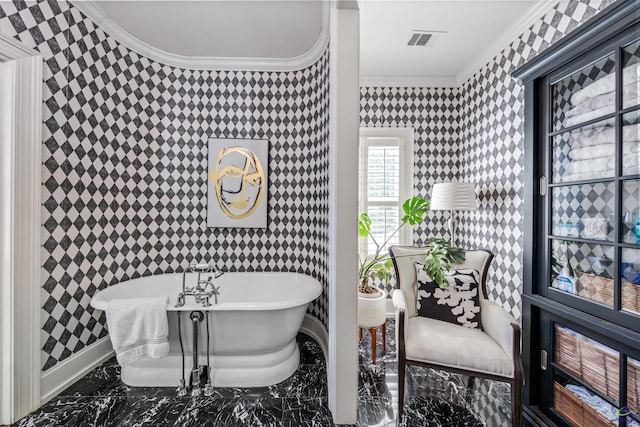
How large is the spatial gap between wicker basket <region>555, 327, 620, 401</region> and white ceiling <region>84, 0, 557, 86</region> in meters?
2.23

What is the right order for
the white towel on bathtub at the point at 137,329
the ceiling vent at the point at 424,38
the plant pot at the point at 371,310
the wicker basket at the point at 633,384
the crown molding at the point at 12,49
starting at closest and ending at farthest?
the wicker basket at the point at 633,384, the crown molding at the point at 12,49, the white towel on bathtub at the point at 137,329, the plant pot at the point at 371,310, the ceiling vent at the point at 424,38

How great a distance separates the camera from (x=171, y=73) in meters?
2.71

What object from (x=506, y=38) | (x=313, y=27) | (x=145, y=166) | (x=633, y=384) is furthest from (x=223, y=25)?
(x=633, y=384)

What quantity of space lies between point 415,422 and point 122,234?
271 centimetres

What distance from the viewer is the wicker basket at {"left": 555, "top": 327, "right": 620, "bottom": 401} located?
4.23 feet

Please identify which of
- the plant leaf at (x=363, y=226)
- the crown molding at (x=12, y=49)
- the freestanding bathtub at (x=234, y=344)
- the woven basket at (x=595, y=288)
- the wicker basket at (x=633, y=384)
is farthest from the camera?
the plant leaf at (x=363, y=226)

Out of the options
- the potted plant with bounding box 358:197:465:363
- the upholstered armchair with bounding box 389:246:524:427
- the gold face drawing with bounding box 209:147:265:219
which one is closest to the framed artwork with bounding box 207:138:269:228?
the gold face drawing with bounding box 209:147:265:219

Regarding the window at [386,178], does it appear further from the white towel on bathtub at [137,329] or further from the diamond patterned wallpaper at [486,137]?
the white towel on bathtub at [137,329]

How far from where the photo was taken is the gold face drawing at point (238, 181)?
8.98 feet

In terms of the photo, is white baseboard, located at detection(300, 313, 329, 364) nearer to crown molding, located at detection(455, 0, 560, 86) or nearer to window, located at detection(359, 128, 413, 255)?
window, located at detection(359, 128, 413, 255)

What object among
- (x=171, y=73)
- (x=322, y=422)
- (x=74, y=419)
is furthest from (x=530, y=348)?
(x=171, y=73)

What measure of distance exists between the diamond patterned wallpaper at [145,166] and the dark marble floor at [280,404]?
0.35 metres

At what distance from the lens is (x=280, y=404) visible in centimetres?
175

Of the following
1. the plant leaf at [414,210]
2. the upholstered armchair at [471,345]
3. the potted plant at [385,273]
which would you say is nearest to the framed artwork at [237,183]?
the potted plant at [385,273]
